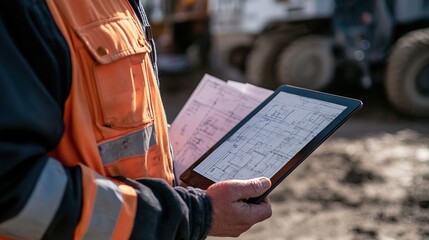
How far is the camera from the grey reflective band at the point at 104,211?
1106 millimetres

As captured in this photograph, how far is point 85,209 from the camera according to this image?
1.09m

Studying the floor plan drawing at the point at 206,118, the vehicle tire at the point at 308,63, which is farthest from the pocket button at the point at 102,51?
the vehicle tire at the point at 308,63

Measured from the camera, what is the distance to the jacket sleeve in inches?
39.5

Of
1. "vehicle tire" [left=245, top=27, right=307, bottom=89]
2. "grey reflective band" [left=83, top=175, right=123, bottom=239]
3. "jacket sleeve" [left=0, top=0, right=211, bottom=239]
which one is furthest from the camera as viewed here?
"vehicle tire" [left=245, top=27, right=307, bottom=89]

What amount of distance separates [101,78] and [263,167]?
453mm

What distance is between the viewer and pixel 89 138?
3.77 feet

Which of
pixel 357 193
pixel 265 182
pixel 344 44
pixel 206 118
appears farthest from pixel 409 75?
pixel 265 182

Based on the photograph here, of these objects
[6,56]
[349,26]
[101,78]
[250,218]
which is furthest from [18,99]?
[349,26]

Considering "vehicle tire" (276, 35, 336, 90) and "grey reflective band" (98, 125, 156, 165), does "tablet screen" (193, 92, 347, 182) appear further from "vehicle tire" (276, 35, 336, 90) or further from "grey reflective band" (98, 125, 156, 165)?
"vehicle tire" (276, 35, 336, 90)

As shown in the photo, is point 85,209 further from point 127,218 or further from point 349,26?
point 349,26

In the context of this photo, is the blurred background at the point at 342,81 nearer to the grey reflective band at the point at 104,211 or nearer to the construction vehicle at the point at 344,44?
the construction vehicle at the point at 344,44

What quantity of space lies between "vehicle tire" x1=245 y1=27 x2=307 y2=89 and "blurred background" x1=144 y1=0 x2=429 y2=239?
1 centimetres

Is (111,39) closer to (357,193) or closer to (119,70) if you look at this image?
(119,70)

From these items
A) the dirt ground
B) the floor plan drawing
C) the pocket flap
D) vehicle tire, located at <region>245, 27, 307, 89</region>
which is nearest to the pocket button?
the pocket flap
